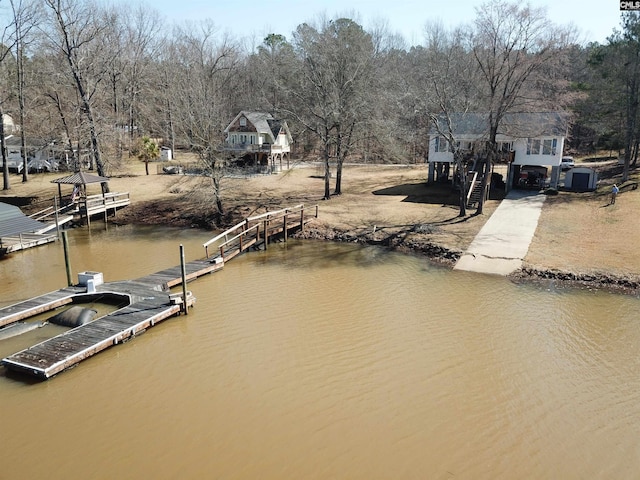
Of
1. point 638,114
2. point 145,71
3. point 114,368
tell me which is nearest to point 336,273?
point 114,368

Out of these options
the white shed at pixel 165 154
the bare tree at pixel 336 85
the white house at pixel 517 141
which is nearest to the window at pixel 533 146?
the white house at pixel 517 141

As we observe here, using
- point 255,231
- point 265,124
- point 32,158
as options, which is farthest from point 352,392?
point 32,158

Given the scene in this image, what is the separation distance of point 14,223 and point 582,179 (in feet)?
113

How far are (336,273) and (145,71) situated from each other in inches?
1836

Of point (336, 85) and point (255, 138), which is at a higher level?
point (336, 85)

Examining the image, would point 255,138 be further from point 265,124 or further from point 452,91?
point 452,91

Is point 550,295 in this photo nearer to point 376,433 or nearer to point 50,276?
point 376,433

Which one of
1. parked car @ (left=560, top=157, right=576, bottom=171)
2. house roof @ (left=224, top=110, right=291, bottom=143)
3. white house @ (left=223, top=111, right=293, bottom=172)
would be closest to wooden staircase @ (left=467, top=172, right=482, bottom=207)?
parked car @ (left=560, top=157, right=576, bottom=171)

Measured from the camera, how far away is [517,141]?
32969mm

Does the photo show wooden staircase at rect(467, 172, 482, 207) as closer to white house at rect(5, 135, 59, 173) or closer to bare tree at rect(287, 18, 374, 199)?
bare tree at rect(287, 18, 374, 199)

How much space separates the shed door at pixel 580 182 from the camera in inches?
1308

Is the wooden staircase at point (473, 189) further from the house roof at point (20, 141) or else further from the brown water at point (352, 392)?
the house roof at point (20, 141)

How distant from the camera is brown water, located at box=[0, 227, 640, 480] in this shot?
9164 mm

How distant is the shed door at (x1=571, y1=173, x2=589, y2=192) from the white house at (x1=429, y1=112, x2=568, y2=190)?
4.04 ft
